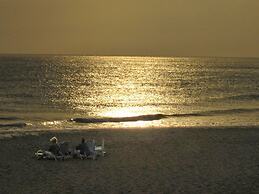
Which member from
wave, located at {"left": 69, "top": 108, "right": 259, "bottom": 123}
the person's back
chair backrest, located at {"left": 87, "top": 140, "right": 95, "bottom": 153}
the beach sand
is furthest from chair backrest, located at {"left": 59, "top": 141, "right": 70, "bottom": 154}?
wave, located at {"left": 69, "top": 108, "right": 259, "bottom": 123}

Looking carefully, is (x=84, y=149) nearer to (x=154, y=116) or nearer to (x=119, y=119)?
(x=119, y=119)

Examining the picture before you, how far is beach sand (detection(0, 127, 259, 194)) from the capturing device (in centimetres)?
1728

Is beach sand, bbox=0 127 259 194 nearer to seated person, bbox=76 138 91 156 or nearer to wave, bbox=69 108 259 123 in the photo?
seated person, bbox=76 138 91 156

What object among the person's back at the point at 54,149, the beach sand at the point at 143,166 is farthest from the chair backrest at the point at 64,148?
the beach sand at the point at 143,166

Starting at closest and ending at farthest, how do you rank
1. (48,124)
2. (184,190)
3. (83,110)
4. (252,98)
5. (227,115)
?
(184,190), (48,124), (227,115), (83,110), (252,98)

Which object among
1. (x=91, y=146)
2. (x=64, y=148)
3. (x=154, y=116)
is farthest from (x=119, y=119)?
(x=64, y=148)

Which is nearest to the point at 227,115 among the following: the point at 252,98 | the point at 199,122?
the point at 199,122

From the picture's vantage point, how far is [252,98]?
63625 millimetres

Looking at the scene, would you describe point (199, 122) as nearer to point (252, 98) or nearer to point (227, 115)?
point (227, 115)

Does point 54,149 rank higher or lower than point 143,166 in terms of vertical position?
higher

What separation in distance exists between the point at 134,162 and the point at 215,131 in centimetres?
1107

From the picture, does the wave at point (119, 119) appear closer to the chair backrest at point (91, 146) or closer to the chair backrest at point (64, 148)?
the chair backrest at point (91, 146)

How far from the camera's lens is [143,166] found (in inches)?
809

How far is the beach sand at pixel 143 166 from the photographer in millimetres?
17281
